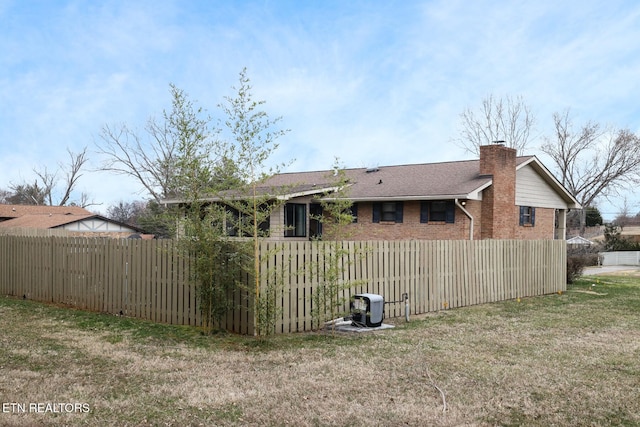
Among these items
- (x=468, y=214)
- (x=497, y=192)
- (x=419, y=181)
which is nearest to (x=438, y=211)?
(x=468, y=214)

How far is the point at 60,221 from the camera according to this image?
134 ft

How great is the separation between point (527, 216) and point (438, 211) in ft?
16.3

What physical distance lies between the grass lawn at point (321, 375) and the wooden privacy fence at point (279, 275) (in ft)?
1.96

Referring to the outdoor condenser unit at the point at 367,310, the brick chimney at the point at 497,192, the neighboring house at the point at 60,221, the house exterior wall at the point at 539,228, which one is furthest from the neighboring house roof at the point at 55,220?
the outdoor condenser unit at the point at 367,310

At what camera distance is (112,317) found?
10.4 metres

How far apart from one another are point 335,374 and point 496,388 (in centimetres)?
183

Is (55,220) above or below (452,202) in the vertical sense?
below

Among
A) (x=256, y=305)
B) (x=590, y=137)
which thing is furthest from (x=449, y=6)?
(x=590, y=137)

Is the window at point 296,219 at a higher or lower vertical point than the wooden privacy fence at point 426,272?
higher

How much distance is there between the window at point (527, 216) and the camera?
23047 mm

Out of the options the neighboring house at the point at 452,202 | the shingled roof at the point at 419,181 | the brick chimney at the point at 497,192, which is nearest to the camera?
the shingled roof at the point at 419,181

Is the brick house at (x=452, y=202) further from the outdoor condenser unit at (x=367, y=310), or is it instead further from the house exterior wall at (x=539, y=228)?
the outdoor condenser unit at (x=367, y=310)

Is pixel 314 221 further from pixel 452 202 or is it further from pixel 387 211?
pixel 452 202

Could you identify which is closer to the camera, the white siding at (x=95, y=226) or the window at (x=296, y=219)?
the window at (x=296, y=219)
